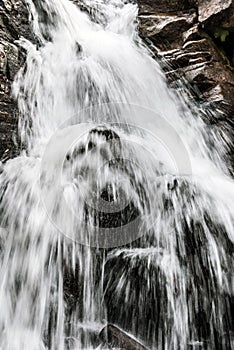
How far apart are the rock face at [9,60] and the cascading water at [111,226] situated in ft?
0.48

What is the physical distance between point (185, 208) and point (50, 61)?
134 inches

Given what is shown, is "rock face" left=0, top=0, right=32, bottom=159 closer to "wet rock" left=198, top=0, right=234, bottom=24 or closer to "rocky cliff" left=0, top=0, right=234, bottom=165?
"rocky cliff" left=0, top=0, right=234, bottom=165

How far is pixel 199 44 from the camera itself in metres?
6.63

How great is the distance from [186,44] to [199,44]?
0.22 metres

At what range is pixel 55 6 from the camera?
22.5 ft

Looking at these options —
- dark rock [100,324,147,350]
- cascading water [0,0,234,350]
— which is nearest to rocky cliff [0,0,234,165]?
cascading water [0,0,234,350]

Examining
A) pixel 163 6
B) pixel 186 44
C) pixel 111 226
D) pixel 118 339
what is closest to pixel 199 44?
pixel 186 44

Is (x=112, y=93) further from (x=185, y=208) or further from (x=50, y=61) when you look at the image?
(x=185, y=208)

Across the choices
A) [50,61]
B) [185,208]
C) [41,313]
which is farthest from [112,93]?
[41,313]

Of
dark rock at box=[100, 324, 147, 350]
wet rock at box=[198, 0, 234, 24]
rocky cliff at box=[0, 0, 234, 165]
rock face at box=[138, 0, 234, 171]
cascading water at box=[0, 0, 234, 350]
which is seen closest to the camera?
dark rock at box=[100, 324, 147, 350]

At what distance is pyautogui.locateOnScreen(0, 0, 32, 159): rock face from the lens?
4.85 meters

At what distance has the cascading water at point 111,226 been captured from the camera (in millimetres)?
3477

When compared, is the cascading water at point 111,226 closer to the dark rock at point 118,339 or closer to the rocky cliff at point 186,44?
the dark rock at point 118,339

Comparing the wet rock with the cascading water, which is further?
the wet rock
